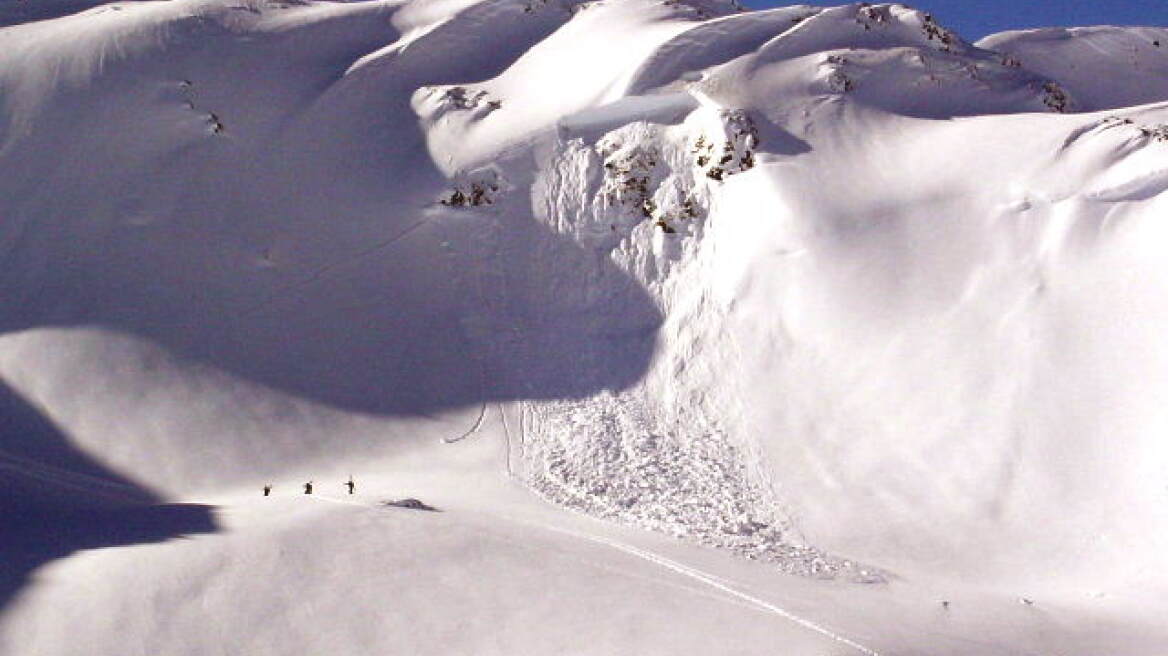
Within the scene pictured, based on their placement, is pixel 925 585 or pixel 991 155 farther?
pixel 991 155

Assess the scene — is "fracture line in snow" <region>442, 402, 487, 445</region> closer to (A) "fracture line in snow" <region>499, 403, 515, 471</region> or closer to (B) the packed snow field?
(B) the packed snow field

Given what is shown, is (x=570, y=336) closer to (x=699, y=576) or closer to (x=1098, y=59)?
(x=699, y=576)

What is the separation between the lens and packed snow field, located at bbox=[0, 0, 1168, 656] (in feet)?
32.2

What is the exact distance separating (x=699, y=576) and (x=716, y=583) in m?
0.21

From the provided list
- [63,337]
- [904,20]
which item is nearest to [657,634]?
[63,337]

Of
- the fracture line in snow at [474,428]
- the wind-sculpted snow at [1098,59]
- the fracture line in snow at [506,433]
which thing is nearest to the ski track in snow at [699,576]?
the fracture line in snow at [506,433]

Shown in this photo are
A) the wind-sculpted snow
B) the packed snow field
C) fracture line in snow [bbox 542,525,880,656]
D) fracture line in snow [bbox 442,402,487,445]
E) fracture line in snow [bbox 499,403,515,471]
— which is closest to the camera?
fracture line in snow [bbox 542,525,880,656]

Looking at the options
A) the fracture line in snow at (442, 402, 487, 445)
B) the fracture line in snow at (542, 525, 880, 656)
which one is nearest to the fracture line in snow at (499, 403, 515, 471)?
the fracture line in snow at (442, 402, 487, 445)

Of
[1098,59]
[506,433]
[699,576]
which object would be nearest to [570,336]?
[506,433]

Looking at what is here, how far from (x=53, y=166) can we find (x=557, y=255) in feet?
25.2

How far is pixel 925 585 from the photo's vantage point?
1080 centimetres

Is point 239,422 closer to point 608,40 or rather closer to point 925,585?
point 925,585

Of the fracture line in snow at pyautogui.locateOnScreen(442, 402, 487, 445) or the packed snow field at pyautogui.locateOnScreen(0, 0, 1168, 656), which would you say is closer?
the packed snow field at pyautogui.locateOnScreen(0, 0, 1168, 656)

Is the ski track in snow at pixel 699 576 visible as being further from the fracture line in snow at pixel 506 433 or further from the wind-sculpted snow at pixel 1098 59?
the wind-sculpted snow at pixel 1098 59
